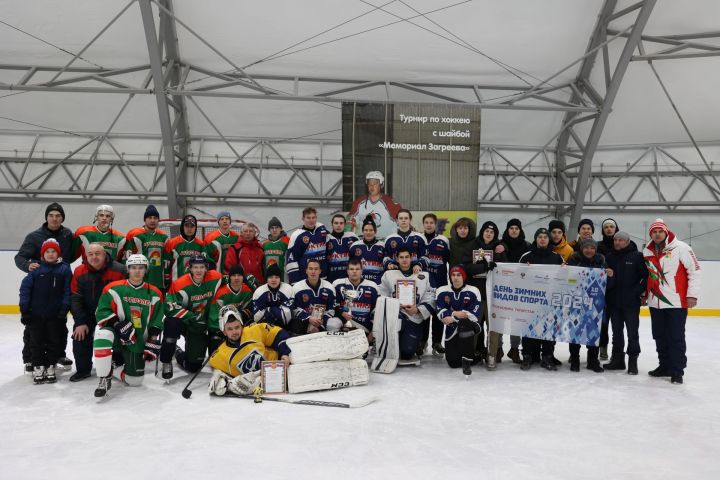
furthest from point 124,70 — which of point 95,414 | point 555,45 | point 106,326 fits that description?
point 555,45

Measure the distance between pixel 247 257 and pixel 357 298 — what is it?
4.98 ft

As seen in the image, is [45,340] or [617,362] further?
[617,362]

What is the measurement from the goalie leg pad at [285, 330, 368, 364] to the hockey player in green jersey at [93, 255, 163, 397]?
1.25m

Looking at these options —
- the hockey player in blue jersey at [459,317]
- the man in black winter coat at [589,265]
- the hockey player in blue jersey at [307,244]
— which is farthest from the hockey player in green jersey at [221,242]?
the man in black winter coat at [589,265]

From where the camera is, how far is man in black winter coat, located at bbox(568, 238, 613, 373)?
5.04 meters

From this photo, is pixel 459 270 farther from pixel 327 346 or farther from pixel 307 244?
pixel 307 244

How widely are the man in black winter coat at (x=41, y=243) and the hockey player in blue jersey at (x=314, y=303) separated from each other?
2.21m

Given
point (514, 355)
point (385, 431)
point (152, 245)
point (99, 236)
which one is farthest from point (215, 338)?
point (514, 355)

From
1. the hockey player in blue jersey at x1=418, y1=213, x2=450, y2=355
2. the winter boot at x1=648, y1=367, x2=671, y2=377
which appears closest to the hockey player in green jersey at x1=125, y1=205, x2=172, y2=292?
the hockey player in blue jersey at x1=418, y1=213, x2=450, y2=355

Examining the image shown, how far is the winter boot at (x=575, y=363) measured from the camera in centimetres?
507

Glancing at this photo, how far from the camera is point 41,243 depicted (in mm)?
4766

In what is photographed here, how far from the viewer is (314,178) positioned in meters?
10.5

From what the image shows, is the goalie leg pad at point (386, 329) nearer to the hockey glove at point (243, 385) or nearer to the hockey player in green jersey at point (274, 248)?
the hockey glove at point (243, 385)

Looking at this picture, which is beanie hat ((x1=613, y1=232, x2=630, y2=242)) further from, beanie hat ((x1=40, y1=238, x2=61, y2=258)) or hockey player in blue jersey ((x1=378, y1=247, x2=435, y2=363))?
beanie hat ((x1=40, y1=238, x2=61, y2=258))
